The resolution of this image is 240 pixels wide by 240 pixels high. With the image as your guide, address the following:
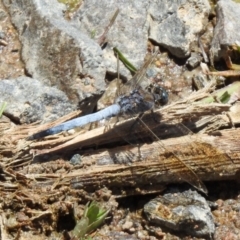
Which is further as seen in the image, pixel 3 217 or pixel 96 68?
pixel 96 68

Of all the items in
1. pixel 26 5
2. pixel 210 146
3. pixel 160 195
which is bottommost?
pixel 160 195

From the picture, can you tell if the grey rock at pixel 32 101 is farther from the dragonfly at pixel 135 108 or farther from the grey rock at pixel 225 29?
the grey rock at pixel 225 29

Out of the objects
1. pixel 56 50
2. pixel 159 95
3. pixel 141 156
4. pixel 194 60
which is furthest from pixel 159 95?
pixel 56 50

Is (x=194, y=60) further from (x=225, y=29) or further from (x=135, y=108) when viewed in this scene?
(x=135, y=108)

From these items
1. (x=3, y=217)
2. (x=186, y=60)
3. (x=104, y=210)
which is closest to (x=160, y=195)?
(x=104, y=210)

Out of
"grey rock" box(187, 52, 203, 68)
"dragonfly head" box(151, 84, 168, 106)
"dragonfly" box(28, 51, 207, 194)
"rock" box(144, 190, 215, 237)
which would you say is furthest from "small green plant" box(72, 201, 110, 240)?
"grey rock" box(187, 52, 203, 68)

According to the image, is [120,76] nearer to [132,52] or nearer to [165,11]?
[132,52]

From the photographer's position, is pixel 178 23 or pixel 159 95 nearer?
pixel 159 95

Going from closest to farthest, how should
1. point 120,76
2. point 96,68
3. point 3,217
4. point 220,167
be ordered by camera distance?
point 3,217
point 220,167
point 96,68
point 120,76
